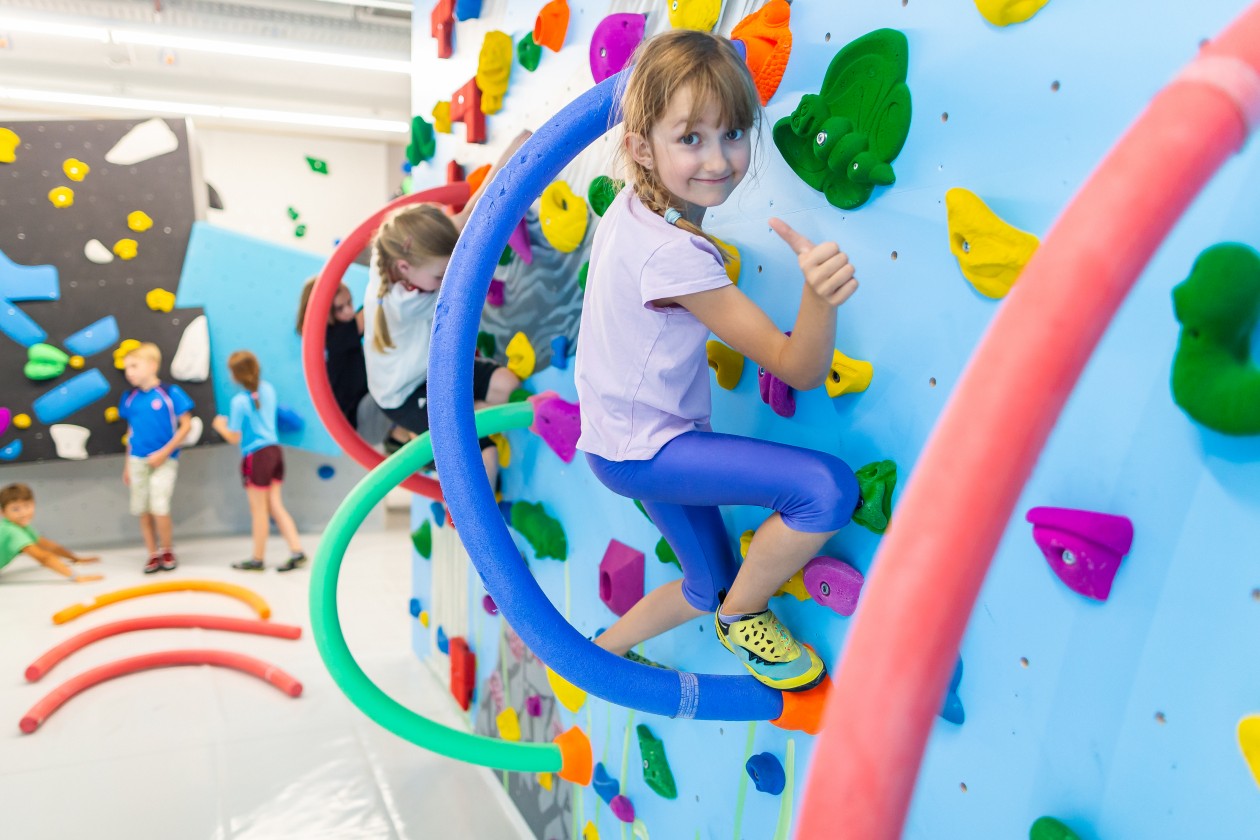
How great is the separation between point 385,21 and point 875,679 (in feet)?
19.7

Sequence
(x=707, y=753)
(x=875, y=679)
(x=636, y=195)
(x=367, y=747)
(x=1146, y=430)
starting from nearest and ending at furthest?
(x=875, y=679) → (x=1146, y=430) → (x=636, y=195) → (x=707, y=753) → (x=367, y=747)

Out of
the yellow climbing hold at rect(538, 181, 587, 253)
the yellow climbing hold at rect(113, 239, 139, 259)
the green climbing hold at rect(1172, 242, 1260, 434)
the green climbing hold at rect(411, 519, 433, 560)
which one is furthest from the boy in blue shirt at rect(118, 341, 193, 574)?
the green climbing hold at rect(1172, 242, 1260, 434)

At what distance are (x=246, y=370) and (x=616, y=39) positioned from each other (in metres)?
3.55

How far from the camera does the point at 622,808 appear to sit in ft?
5.80

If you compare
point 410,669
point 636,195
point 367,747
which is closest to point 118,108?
point 410,669

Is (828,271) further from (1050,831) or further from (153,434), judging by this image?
(153,434)

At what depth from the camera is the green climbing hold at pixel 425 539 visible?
9.95ft

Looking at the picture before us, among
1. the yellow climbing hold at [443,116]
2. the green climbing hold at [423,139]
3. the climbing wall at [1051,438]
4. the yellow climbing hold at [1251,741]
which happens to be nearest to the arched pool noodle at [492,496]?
the climbing wall at [1051,438]

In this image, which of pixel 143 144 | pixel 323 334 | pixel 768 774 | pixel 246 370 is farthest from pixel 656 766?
pixel 143 144

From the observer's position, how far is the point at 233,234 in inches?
185

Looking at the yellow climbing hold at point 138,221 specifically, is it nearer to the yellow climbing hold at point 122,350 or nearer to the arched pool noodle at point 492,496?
the yellow climbing hold at point 122,350

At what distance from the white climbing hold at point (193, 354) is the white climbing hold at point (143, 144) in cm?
83

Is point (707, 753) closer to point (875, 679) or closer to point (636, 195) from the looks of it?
point (636, 195)

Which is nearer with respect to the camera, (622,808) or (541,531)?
(622,808)
